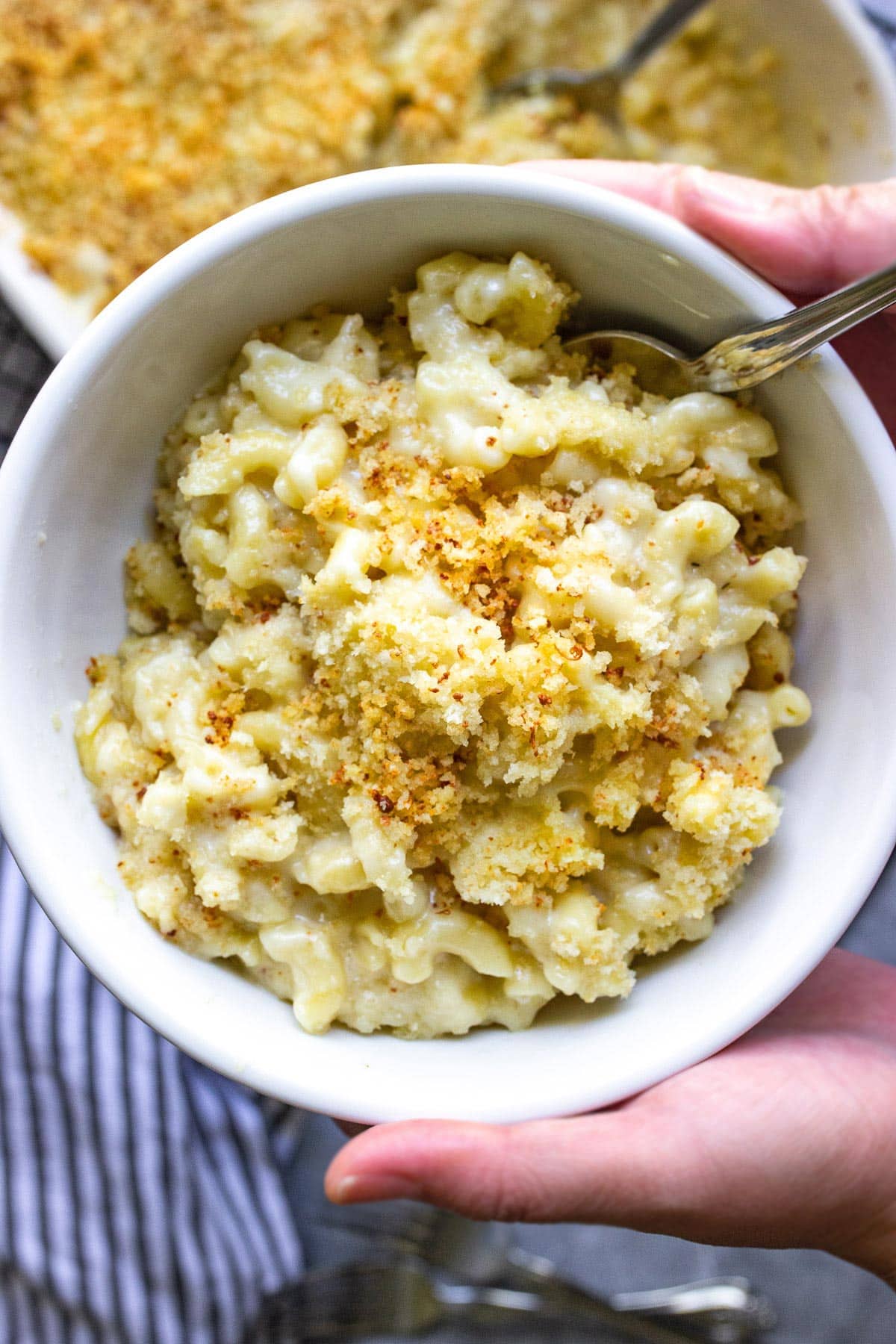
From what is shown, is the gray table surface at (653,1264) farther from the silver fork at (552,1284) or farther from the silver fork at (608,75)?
the silver fork at (608,75)

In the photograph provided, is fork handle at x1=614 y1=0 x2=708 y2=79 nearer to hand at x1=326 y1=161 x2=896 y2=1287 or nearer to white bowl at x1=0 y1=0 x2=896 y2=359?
white bowl at x1=0 y1=0 x2=896 y2=359

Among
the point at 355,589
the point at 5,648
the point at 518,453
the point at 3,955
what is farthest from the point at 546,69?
the point at 3,955

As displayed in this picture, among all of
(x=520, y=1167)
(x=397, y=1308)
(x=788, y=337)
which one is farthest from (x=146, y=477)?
(x=397, y=1308)

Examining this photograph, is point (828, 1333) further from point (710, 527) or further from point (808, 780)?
point (710, 527)

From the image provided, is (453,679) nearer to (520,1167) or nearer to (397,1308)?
(520,1167)

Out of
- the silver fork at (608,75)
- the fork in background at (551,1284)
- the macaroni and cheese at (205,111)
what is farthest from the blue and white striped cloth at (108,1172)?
the silver fork at (608,75)

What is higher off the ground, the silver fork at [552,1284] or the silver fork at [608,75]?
the silver fork at [608,75]
